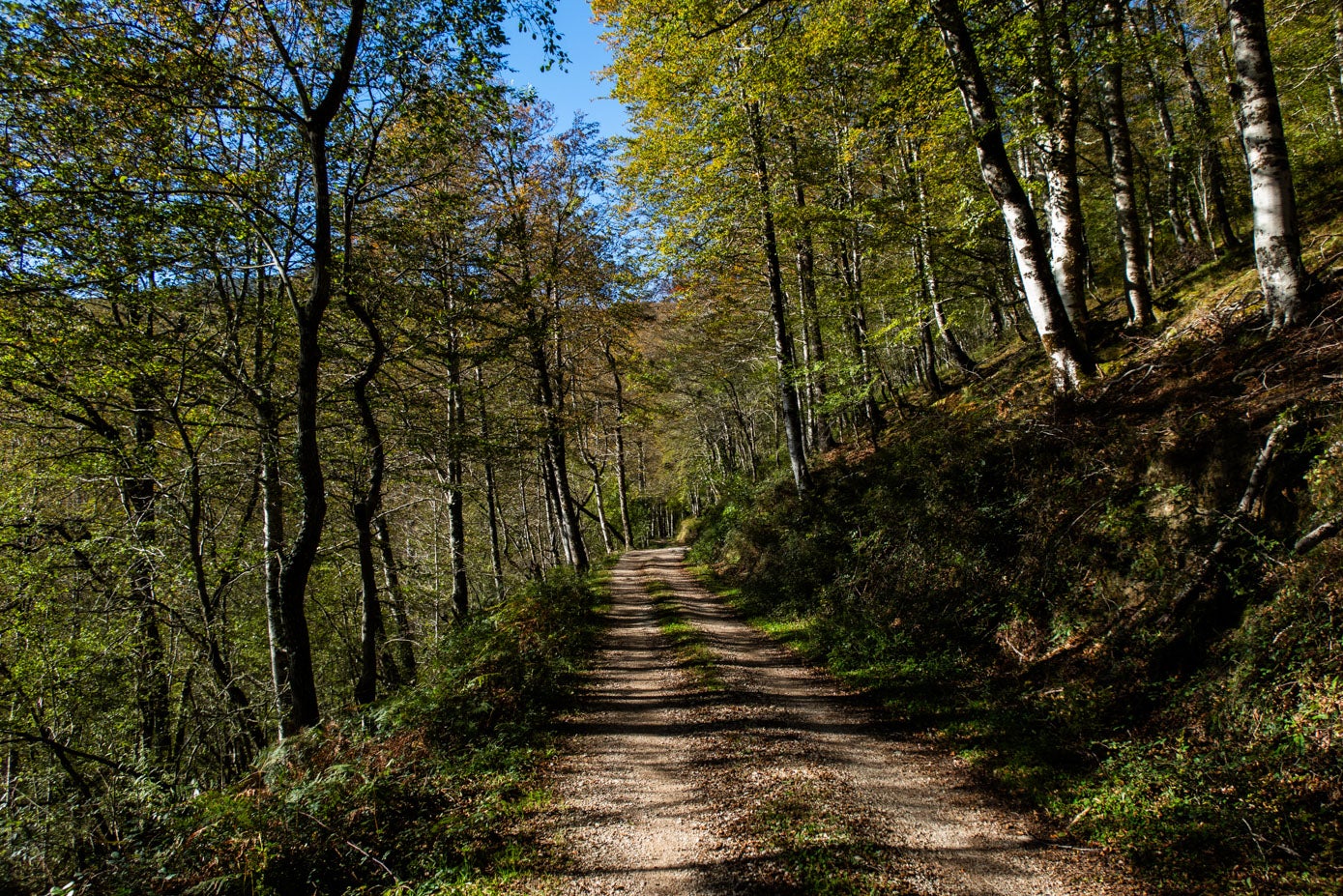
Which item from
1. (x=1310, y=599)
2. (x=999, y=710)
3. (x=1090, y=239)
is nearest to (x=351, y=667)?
(x=999, y=710)

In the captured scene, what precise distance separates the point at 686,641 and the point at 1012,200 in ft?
29.6

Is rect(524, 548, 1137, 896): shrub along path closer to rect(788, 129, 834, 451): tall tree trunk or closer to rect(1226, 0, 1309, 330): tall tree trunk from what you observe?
rect(1226, 0, 1309, 330): tall tree trunk

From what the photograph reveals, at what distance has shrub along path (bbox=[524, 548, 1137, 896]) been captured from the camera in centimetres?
410

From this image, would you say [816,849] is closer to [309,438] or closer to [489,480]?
[309,438]

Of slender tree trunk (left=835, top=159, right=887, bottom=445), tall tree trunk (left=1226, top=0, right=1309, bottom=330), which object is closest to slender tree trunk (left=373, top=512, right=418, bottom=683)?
slender tree trunk (left=835, top=159, right=887, bottom=445)

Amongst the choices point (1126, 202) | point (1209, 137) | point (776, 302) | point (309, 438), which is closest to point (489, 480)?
point (309, 438)

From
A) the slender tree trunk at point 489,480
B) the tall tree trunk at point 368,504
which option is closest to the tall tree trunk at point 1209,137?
the slender tree trunk at point 489,480

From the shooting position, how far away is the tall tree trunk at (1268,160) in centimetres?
580

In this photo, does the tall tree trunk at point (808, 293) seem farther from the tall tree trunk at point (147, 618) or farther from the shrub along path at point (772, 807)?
the tall tree trunk at point (147, 618)

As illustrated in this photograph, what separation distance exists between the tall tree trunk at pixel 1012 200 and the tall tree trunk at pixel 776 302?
5.31m

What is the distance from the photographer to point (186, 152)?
734cm

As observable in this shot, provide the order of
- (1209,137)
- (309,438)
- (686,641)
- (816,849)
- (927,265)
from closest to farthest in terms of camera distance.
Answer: (816,849), (309,438), (686,641), (927,265), (1209,137)

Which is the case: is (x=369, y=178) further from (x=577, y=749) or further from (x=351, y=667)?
(x=351, y=667)

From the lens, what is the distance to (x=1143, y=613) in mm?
5562
